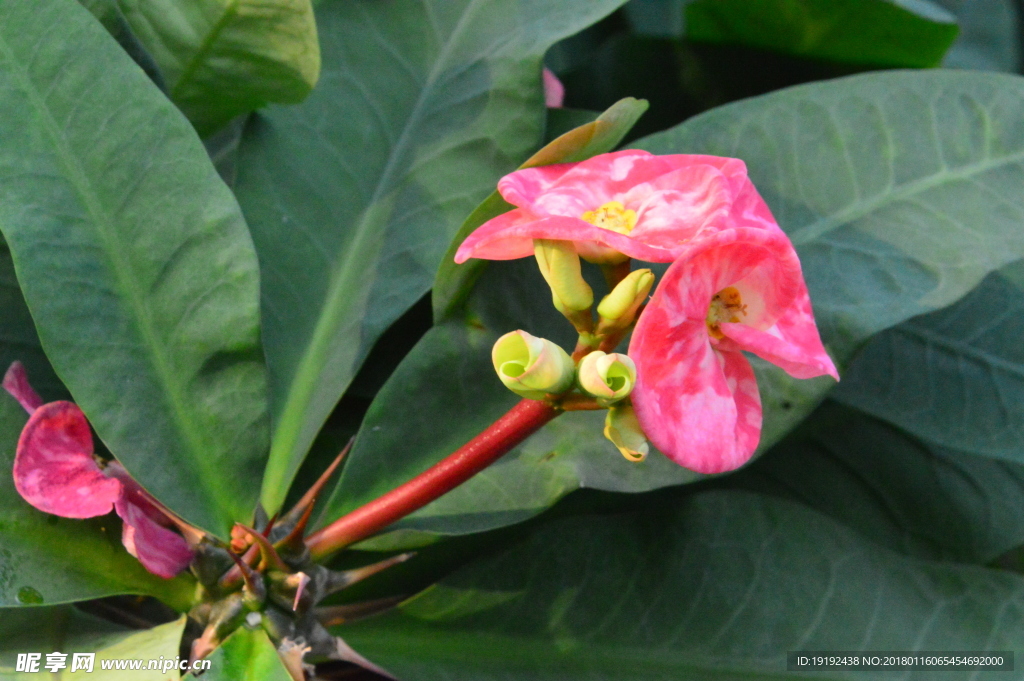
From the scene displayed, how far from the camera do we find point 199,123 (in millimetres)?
765

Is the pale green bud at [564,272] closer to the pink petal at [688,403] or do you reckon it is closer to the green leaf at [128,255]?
the pink petal at [688,403]

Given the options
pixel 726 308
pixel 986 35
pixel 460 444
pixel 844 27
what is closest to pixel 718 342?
pixel 726 308

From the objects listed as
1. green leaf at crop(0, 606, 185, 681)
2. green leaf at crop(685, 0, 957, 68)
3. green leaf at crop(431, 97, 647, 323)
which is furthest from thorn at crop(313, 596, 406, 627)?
green leaf at crop(685, 0, 957, 68)

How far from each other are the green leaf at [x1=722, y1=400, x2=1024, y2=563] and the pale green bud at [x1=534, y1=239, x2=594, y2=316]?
0.48 meters

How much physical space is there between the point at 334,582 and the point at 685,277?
0.38 meters

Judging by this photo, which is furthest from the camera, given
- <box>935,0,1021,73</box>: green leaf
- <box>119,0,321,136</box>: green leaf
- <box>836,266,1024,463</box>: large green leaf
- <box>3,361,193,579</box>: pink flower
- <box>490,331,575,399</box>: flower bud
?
<box>935,0,1021,73</box>: green leaf

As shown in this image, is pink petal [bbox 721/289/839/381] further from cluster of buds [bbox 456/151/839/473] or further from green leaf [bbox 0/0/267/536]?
green leaf [bbox 0/0/267/536]

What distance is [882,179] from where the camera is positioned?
2.49 ft

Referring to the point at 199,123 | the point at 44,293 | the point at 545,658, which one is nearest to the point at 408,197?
the point at 199,123

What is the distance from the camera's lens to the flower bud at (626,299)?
0.48 m

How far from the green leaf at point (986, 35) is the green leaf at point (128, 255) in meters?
1.28

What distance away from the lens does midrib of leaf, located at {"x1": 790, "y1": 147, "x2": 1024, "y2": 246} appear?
2.46 feet

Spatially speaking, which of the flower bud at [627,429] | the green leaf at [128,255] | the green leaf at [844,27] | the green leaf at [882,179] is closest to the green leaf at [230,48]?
the green leaf at [128,255]

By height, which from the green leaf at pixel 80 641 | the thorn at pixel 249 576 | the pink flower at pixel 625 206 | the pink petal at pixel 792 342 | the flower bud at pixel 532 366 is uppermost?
the pink flower at pixel 625 206
